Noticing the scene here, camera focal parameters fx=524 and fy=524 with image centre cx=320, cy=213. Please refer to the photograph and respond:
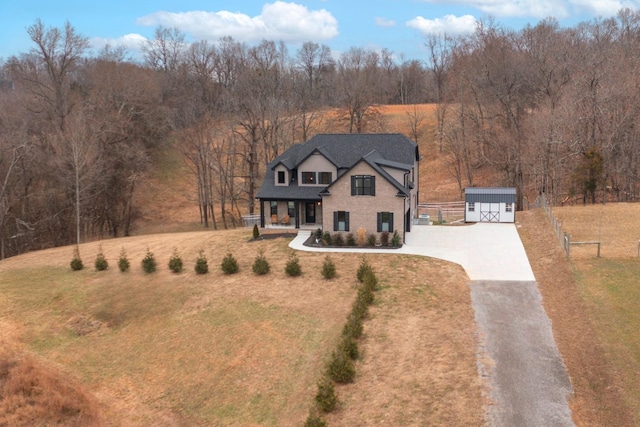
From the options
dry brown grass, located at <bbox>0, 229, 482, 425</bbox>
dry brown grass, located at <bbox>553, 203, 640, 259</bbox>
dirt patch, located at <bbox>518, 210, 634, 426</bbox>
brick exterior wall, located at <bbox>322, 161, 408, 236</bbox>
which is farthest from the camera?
brick exterior wall, located at <bbox>322, 161, 408, 236</bbox>

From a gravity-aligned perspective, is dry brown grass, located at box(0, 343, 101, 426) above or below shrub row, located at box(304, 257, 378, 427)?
below

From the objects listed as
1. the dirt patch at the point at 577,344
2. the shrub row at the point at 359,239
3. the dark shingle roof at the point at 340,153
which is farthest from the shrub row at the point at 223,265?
the dirt patch at the point at 577,344

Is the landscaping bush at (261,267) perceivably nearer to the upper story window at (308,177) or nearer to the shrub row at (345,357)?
the shrub row at (345,357)

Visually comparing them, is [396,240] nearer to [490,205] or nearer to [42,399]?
[490,205]

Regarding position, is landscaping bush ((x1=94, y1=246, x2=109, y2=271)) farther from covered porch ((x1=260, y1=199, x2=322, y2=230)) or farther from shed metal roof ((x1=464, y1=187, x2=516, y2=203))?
shed metal roof ((x1=464, y1=187, x2=516, y2=203))

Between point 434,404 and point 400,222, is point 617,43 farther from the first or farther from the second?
point 434,404

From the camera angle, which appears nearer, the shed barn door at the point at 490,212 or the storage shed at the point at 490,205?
the storage shed at the point at 490,205

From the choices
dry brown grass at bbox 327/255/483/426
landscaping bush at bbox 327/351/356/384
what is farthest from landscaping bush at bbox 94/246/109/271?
landscaping bush at bbox 327/351/356/384
